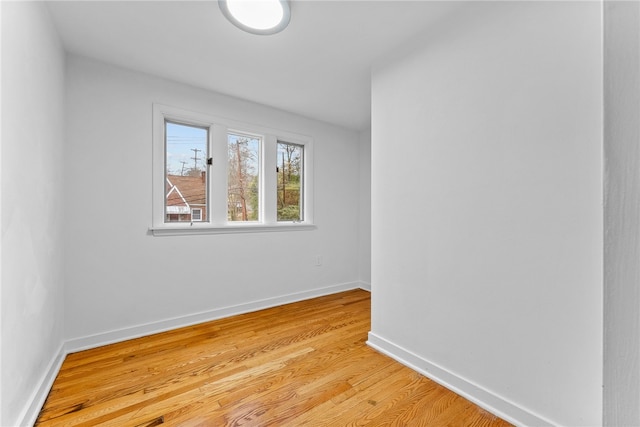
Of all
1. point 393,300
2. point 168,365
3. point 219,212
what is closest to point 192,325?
point 168,365

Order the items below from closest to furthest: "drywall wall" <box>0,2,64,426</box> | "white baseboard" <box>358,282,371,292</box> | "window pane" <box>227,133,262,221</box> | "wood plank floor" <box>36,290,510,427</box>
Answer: "drywall wall" <box>0,2,64,426</box> → "wood plank floor" <box>36,290,510,427</box> → "window pane" <box>227,133,262,221</box> → "white baseboard" <box>358,282,371,292</box>

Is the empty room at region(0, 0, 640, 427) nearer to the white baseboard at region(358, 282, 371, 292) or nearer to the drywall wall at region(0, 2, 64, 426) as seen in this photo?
the drywall wall at region(0, 2, 64, 426)

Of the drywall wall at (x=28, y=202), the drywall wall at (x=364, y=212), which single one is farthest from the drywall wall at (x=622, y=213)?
the drywall wall at (x=364, y=212)

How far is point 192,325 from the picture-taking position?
95.3 inches

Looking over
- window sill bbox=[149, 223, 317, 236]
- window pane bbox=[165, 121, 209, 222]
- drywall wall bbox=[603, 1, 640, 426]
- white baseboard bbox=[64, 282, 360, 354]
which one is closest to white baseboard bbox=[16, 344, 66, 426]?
white baseboard bbox=[64, 282, 360, 354]

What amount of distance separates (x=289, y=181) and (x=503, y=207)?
7.55 feet

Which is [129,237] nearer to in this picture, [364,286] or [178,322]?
[178,322]

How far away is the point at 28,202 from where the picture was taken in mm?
1285

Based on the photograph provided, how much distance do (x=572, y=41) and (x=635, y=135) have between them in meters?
1.11

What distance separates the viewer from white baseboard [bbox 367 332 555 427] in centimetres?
127

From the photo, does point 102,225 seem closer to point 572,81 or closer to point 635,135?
point 635,135

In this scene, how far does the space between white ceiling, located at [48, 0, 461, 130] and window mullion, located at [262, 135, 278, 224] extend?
22.9 inches

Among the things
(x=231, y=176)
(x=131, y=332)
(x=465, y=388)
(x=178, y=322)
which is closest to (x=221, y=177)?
(x=231, y=176)

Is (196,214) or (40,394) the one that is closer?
(40,394)
